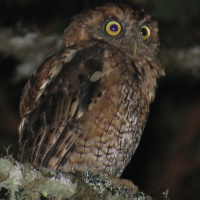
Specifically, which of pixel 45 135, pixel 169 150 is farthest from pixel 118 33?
pixel 169 150

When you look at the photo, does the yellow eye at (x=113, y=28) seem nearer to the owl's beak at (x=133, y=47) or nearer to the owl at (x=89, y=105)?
the owl at (x=89, y=105)

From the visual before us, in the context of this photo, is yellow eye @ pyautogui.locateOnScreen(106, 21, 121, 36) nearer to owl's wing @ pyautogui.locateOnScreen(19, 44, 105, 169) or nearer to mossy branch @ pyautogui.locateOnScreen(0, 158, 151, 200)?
owl's wing @ pyautogui.locateOnScreen(19, 44, 105, 169)

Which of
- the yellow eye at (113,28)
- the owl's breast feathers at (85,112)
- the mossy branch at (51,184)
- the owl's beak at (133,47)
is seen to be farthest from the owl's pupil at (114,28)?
the mossy branch at (51,184)

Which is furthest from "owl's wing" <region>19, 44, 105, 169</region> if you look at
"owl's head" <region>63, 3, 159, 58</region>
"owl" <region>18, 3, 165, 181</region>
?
"owl's head" <region>63, 3, 159, 58</region>

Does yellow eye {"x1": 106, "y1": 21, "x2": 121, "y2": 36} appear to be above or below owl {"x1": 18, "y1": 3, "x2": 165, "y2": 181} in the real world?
above

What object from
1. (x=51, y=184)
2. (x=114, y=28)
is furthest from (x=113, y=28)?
(x=51, y=184)

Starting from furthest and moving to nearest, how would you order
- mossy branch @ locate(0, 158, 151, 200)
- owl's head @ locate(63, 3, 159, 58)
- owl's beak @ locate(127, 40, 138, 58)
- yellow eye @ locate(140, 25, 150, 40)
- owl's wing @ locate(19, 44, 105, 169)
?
yellow eye @ locate(140, 25, 150, 40)
owl's head @ locate(63, 3, 159, 58)
owl's beak @ locate(127, 40, 138, 58)
owl's wing @ locate(19, 44, 105, 169)
mossy branch @ locate(0, 158, 151, 200)

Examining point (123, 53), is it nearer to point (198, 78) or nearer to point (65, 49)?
point (65, 49)
